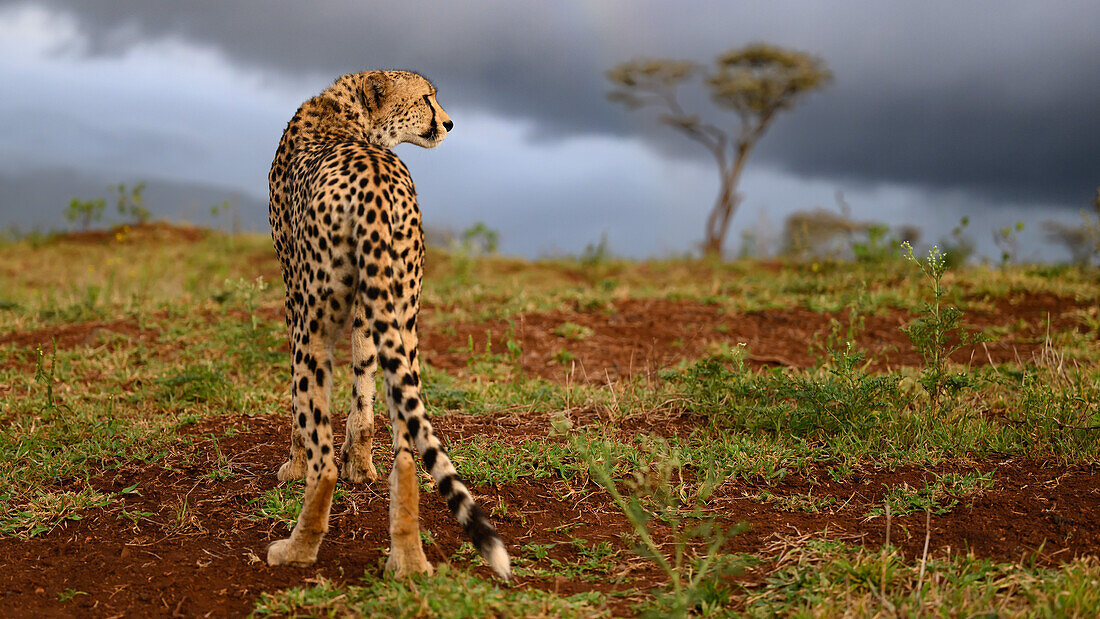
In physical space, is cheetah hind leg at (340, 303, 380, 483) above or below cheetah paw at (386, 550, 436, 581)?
above

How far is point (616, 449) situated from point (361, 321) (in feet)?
4.75

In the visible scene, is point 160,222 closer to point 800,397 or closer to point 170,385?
point 170,385

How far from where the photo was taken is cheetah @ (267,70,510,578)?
9.09 feet

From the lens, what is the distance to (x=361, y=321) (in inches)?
127

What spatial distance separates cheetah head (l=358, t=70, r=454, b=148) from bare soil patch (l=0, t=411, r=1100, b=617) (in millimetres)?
1586

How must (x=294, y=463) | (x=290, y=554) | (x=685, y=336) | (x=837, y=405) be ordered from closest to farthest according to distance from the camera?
(x=290, y=554), (x=294, y=463), (x=837, y=405), (x=685, y=336)

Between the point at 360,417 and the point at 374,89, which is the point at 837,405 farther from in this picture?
the point at 374,89

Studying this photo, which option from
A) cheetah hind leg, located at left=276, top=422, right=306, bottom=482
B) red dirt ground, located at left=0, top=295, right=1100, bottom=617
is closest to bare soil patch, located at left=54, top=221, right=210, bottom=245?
red dirt ground, located at left=0, top=295, right=1100, bottom=617

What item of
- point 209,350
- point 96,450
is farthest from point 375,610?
point 209,350

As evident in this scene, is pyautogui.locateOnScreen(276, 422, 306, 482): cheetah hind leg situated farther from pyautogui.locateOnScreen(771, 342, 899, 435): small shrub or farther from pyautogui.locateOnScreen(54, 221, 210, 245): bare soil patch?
pyautogui.locateOnScreen(54, 221, 210, 245): bare soil patch

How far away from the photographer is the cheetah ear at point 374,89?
4258 millimetres

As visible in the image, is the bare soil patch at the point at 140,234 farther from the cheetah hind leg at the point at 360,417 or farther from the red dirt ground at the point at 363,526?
the cheetah hind leg at the point at 360,417

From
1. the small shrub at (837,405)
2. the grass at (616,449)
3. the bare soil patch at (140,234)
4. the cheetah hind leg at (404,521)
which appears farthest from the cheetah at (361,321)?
the bare soil patch at (140,234)

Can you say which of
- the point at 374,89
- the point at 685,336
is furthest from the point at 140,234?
the point at 374,89
